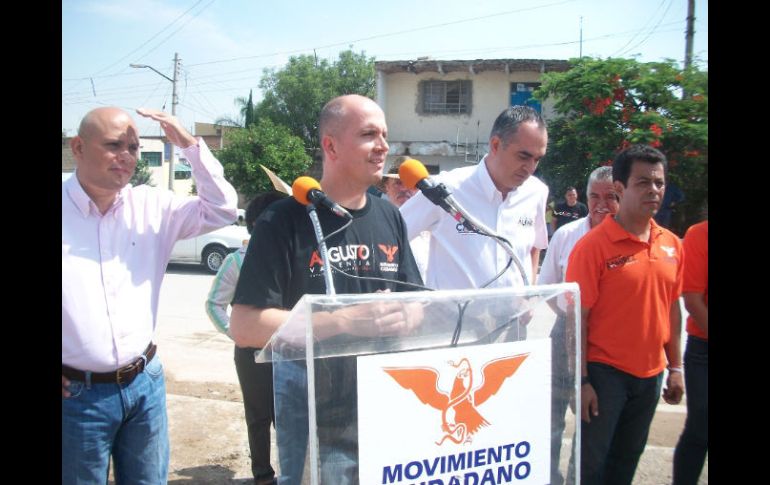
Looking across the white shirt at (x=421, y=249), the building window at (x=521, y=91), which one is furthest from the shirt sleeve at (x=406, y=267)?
the building window at (x=521, y=91)

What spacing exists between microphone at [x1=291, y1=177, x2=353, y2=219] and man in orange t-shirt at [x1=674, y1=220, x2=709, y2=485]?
7.03 ft

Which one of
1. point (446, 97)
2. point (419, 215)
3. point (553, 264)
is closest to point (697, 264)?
point (553, 264)

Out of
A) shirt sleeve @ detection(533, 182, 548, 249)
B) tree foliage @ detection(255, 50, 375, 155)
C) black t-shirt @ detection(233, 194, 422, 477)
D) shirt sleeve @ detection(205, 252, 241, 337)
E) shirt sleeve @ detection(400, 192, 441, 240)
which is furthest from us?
tree foliage @ detection(255, 50, 375, 155)

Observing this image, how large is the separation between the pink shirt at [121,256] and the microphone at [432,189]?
3.44 ft

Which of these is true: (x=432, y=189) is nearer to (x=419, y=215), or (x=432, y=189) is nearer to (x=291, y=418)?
(x=291, y=418)

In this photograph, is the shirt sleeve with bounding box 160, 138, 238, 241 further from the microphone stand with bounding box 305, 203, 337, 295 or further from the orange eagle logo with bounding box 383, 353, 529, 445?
the orange eagle logo with bounding box 383, 353, 529, 445

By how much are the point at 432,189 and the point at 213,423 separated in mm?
3334

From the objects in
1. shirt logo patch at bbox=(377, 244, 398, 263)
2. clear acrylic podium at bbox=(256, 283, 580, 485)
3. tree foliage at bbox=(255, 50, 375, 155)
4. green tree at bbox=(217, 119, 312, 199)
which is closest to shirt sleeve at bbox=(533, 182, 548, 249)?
shirt logo patch at bbox=(377, 244, 398, 263)

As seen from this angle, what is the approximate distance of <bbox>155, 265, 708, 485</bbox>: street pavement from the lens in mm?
3838

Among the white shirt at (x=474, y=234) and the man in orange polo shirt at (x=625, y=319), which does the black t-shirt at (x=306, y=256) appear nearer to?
the white shirt at (x=474, y=234)

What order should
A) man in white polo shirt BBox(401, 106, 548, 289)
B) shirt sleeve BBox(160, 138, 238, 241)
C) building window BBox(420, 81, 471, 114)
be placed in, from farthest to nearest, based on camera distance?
building window BBox(420, 81, 471, 114) < man in white polo shirt BBox(401, 106, 548, 289) < shirt sleeve BBox(160, 138, 238, 241)

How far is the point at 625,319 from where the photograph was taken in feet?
9.21

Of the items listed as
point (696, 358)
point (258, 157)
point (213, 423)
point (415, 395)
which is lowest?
point (213, 423)
